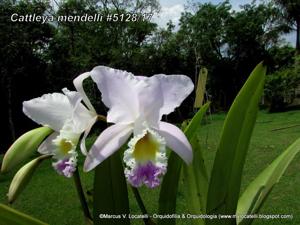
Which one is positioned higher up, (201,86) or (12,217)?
(201,86)

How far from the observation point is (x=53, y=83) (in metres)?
10.1

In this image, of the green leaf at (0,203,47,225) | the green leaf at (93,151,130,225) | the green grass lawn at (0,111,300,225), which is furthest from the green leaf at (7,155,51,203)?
the green grass lawn at (0,111,300,225)

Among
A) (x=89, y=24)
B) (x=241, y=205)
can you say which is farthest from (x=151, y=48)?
(x=241, y=205)

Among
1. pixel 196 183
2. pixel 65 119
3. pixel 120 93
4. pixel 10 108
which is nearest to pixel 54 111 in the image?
pixel 65 119

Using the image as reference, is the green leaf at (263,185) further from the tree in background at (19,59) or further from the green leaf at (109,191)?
the tree in background at (19,59)

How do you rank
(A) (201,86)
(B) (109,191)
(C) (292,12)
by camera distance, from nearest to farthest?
1. (B) (109,191)
2. (A) (201,86)
3. (C) (292,12)

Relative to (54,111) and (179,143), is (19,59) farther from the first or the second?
(179,143)

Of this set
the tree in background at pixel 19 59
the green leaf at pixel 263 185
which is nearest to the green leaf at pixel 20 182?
the green leaf at pixel 263 185

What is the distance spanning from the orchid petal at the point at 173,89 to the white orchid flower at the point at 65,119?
123mm

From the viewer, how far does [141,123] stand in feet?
2.32

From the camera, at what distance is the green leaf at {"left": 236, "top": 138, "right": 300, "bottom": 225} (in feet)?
3.06

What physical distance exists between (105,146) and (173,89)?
0.48 ft

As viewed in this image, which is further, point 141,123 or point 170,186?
point 170,186

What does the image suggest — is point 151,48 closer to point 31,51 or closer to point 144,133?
point 31,51
